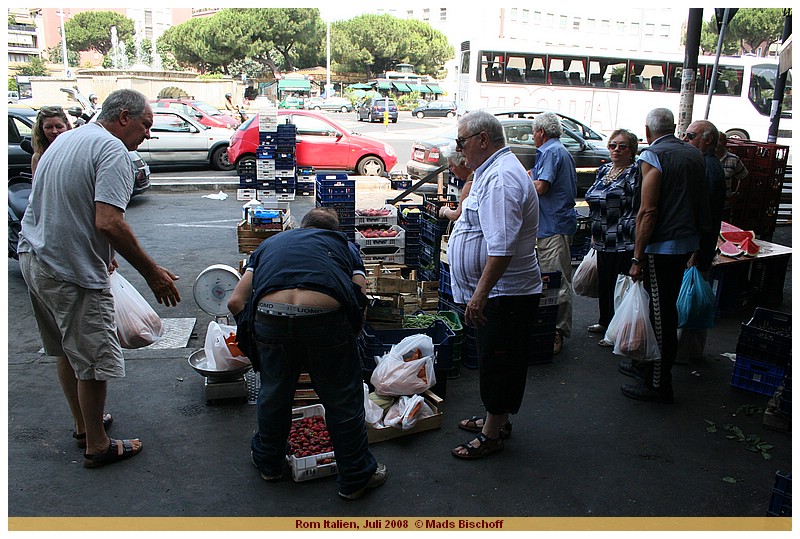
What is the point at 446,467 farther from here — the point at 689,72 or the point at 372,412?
the point at 689,72

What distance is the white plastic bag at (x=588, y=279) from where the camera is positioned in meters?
5.73

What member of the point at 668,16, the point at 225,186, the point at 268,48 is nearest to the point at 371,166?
the point at 225,186

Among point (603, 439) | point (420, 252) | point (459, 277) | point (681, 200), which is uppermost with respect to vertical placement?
point (681, 200)

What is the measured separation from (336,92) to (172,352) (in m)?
65.0

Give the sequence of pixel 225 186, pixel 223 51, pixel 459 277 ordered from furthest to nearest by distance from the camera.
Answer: pixel 223 51 → pixel 225 186 → pixel 459 277

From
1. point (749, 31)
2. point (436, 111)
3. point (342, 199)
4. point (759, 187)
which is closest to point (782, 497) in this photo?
point (342, 199)

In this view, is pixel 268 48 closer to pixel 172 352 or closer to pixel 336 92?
pixel 336 92

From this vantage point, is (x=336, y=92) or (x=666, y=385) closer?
(x=666, y=385)

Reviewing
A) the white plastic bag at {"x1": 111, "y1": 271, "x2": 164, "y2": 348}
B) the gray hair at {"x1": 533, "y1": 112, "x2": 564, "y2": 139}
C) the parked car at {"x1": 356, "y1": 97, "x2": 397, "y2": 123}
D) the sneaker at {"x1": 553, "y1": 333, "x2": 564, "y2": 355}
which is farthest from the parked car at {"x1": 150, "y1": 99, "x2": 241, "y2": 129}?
the parked car at {"x1": 356, "y1": 97, "x2": 397, "y2": 123}

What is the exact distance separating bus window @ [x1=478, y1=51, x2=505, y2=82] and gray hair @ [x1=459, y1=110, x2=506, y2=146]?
65.3ft

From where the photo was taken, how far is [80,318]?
340cm

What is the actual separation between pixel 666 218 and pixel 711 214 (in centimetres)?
84

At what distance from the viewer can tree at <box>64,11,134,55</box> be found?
76375 mm

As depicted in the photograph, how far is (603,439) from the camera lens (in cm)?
410
